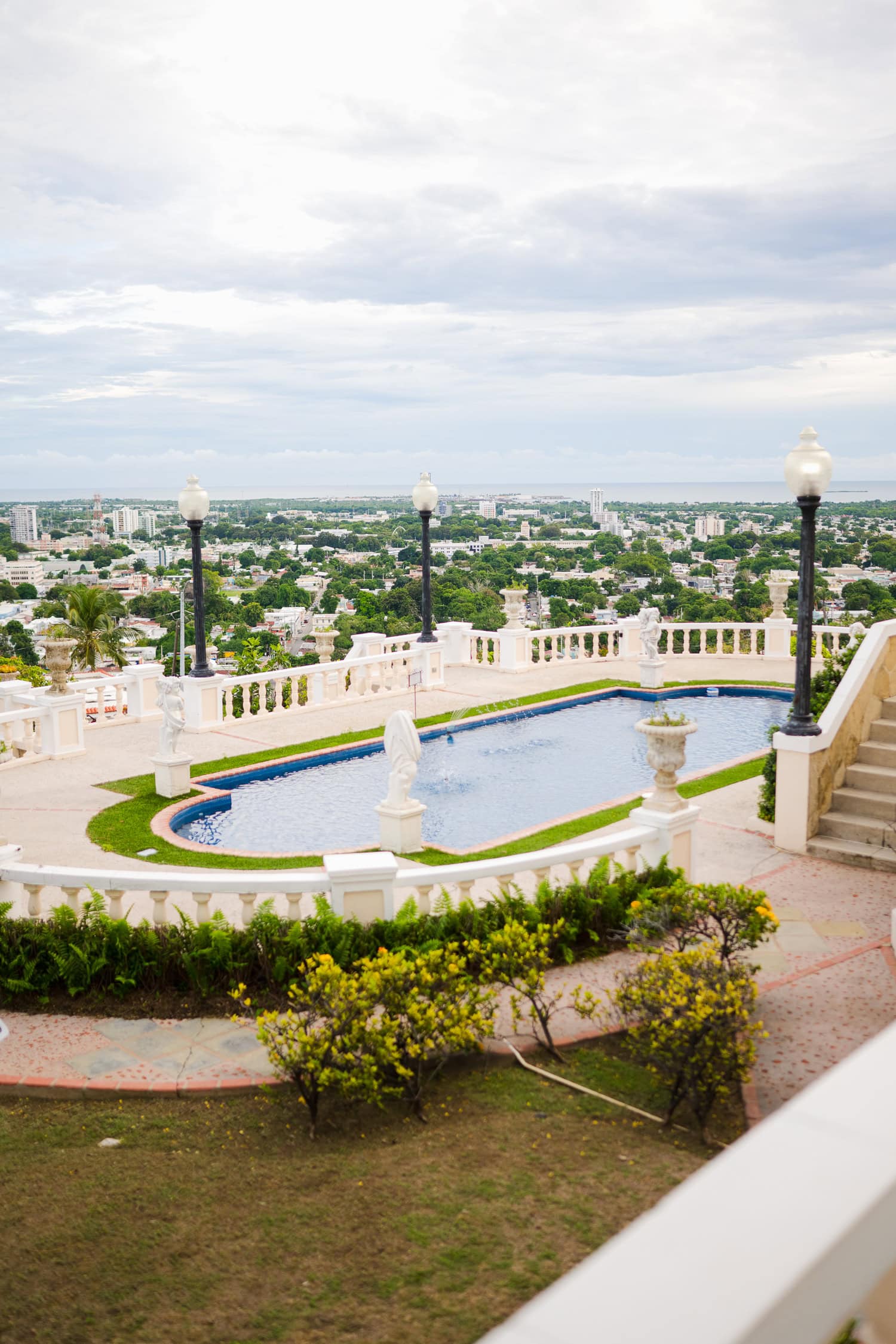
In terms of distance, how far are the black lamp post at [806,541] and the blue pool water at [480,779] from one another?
3472 mm

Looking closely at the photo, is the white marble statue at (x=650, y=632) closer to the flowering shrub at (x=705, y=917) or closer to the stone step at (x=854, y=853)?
the stone step at (x=854, y=853)

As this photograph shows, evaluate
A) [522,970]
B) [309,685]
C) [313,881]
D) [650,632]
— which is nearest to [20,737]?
[309,685]

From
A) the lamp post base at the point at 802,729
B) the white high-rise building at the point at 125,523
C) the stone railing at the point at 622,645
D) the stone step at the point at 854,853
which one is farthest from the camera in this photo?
the white high-rise building at the point at 125,523

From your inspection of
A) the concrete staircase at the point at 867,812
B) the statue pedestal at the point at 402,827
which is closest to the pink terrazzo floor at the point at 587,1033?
the concrete staircase at the point at 867,812

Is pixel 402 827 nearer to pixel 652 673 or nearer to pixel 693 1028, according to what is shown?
pixel 693 1028

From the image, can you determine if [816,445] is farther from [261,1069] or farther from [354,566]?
[354,566]

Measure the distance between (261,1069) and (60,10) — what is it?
17360 mm

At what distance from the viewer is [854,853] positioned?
1127 centimetres

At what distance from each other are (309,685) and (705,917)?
1301 centimetres

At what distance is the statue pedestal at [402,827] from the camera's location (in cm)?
1244

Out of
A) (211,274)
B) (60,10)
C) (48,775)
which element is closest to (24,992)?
(48,775)

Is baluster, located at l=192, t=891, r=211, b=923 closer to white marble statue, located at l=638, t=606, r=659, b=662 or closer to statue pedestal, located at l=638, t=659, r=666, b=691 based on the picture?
statue pedestal, located at l=638, t=659, r=666, b=691

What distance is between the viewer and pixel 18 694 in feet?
57.1


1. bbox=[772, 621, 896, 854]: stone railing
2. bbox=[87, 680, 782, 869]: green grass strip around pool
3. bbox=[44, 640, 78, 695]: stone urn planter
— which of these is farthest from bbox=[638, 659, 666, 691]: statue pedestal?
bbox=[44, 640, 78, 695]: stone urn planter
